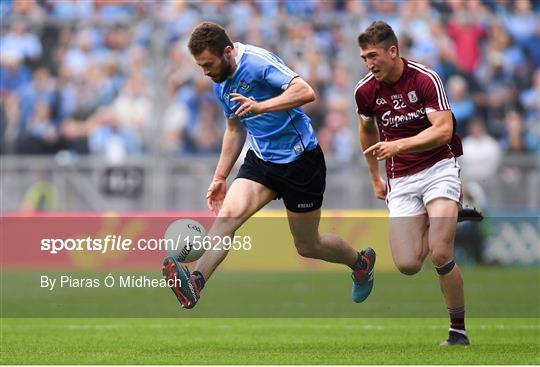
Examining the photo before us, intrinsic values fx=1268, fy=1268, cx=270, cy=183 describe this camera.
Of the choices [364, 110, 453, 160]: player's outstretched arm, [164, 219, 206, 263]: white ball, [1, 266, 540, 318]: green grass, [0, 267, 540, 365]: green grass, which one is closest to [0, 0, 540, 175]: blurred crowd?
[1, 266, 540, 318]: green grass

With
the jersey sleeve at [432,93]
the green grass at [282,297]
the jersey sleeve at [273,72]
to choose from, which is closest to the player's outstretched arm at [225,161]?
the jersey sleeve at [273,72]

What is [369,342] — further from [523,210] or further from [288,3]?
[288,3]

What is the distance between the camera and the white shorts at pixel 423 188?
33.1ft

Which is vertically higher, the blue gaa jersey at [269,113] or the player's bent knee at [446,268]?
the blue gaa jersey at [269,113]

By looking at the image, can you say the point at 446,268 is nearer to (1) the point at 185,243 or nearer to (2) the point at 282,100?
(2) the point at 282,100

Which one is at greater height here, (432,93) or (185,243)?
(432,93)

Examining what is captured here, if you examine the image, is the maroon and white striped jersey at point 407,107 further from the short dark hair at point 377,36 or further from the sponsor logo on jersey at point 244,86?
the sponsor logo on jersey at point 244,86

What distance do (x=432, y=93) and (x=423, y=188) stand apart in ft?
2.66

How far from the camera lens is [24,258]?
16.0m

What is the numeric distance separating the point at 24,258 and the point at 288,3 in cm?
810

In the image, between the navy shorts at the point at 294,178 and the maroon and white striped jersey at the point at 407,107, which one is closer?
the maroon and white striped jersey at the point at 407,107

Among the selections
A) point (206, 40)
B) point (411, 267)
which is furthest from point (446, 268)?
point (206, 40)

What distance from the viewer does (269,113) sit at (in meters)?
10.1

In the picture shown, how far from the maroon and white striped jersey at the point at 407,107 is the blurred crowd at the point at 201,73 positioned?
351 inches
